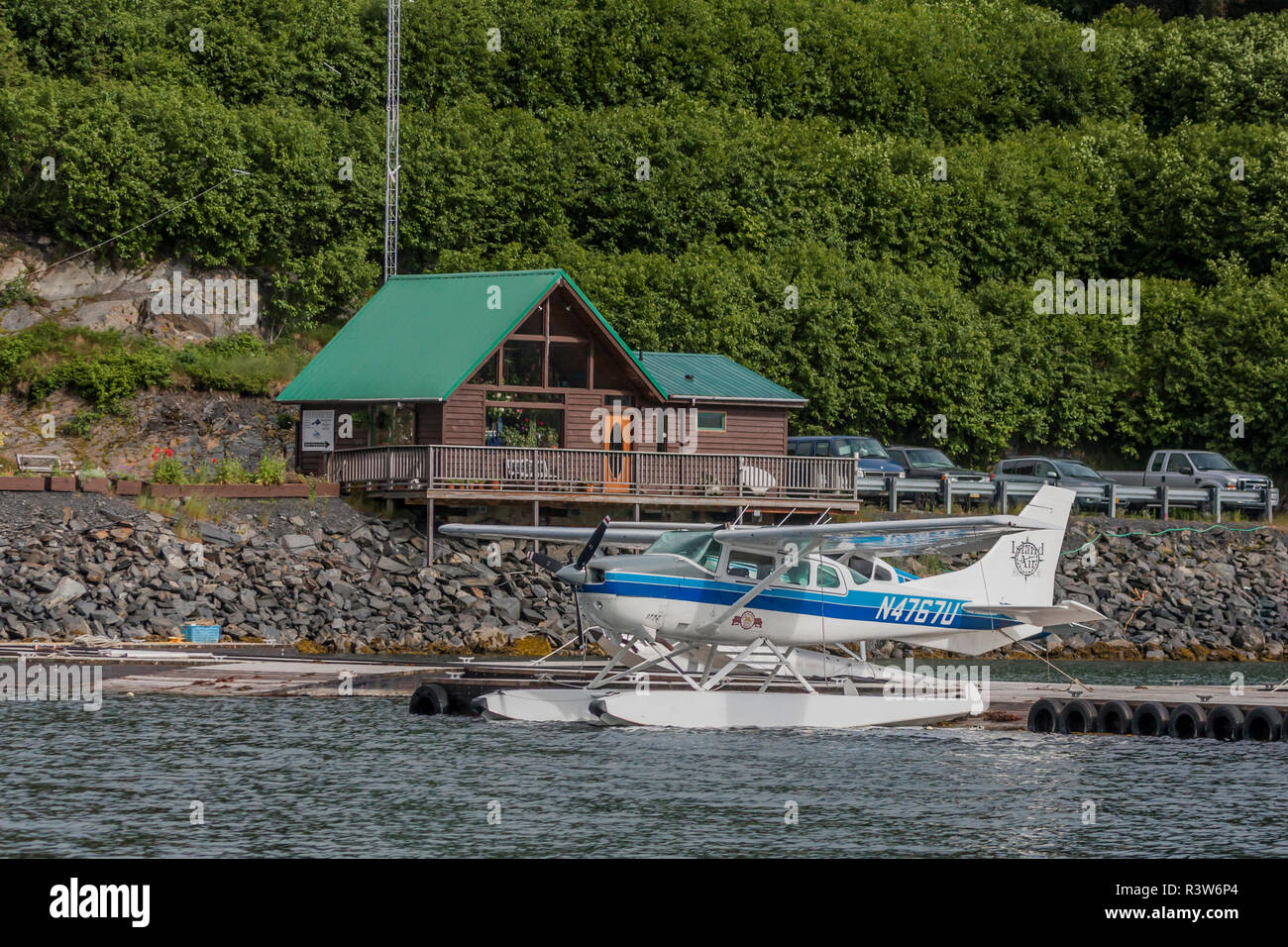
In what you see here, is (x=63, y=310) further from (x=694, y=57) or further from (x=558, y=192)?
(x=694, y=57)

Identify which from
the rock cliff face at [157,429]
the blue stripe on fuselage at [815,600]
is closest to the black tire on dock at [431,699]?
the blue stripe on fuselage at [815,600]

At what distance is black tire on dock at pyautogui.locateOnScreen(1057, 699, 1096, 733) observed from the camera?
2236 centimetres

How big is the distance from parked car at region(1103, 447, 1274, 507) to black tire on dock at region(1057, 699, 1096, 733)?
75.2 ft

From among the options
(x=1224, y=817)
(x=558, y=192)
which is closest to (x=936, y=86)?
(x=558, y=192)

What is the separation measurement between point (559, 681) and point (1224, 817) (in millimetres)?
9634

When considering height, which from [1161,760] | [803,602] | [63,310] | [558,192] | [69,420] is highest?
[558,192]

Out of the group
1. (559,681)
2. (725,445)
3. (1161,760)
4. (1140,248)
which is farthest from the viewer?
(1140,248)

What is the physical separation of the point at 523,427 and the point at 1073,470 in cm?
1456

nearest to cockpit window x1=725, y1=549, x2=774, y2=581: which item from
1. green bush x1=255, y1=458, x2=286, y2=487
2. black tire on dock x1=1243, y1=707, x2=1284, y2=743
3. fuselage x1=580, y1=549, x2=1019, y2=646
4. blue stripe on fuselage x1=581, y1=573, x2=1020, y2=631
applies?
fuselage x1=580, y1=549, x2=1019, y2=646

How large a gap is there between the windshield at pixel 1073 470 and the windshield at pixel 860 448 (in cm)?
453

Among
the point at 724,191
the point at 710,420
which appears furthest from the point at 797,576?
the point at 724,191

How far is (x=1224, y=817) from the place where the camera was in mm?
16719

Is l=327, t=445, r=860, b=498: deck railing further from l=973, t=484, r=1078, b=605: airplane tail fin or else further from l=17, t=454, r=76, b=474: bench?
l=973, t=484, r=1078, b=605: airplane tail fin

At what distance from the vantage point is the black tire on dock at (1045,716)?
2252 centimetres
